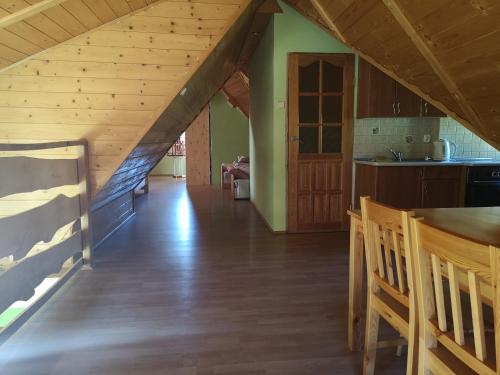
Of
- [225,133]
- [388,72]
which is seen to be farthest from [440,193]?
[225,133]

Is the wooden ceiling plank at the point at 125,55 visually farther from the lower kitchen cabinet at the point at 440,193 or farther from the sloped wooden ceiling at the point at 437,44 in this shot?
the lower kitchen cabinet at the point at 440,193

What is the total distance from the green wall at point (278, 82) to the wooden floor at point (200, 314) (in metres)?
0.64

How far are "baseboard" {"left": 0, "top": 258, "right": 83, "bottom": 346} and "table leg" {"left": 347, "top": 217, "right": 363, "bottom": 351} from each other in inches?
76.7

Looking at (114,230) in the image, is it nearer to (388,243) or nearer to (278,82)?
(278,82)

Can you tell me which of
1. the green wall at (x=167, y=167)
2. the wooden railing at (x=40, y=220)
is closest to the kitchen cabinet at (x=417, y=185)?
the wooden railing at (x=40, y=220)

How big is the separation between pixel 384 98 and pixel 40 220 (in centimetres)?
370

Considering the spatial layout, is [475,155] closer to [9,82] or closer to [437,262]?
[437,262]

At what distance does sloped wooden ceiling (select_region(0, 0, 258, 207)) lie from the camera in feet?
9.05

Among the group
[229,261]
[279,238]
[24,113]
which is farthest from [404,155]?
[24,113]

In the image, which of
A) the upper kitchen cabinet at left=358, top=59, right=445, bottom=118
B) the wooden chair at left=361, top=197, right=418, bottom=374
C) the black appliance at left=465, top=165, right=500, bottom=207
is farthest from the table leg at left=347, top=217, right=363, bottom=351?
the black appliance at left=465, top=165, right=500, bottom=207

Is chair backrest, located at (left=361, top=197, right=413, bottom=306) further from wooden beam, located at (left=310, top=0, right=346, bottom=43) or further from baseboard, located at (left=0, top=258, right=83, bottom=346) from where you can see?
wooden beam, located at (left=310, top=0, right=346, bottom=43)

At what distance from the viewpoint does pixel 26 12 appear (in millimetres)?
2051

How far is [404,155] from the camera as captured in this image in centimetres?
442

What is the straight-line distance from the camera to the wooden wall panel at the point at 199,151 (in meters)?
9.55
